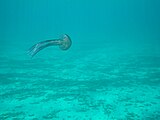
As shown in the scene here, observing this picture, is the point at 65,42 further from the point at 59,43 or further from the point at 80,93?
the point at 80,93

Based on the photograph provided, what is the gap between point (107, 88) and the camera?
8.50 meters

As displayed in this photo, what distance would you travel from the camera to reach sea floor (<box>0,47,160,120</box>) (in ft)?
20.2

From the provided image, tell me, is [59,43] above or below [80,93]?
below

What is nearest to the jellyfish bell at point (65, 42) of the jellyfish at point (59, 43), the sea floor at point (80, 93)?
the jellyfish at point (59, 43)

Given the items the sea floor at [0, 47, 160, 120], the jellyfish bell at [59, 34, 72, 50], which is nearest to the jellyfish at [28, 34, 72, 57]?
the jellyfish bell at [59, 34, 72, 50]

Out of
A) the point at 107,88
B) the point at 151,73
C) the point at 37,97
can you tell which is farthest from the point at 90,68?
the point at 37,97

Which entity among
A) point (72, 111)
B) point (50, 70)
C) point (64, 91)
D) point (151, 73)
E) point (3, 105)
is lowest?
point (72, 111)

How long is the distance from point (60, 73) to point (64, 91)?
111 inches

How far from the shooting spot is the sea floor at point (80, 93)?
615cm

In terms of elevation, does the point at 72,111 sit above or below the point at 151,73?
below

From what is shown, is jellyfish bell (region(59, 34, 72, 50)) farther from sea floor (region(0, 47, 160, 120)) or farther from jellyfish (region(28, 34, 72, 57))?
sea floor (region(0, 47, 160, 120))

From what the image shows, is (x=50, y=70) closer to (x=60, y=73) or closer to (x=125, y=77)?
(x=60, y=73)

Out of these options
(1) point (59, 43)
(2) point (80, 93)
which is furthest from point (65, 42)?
(2) point (80, 93)

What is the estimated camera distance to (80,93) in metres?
7.88
